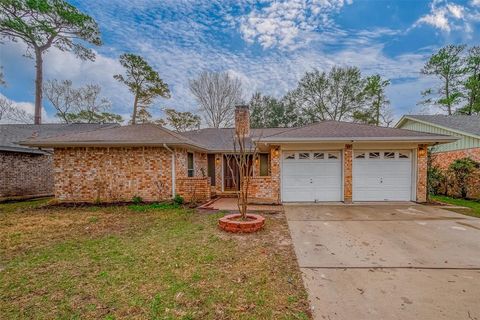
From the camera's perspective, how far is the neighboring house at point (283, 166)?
8312 millimetres

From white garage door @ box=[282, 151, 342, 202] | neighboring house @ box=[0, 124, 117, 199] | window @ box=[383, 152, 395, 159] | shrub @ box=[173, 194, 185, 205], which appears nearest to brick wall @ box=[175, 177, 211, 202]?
shrub @ box=[173, 194, 185, 205]

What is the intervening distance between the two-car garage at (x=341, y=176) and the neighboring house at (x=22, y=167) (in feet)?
38.0

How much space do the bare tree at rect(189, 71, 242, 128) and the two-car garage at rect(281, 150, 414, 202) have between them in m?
12.9

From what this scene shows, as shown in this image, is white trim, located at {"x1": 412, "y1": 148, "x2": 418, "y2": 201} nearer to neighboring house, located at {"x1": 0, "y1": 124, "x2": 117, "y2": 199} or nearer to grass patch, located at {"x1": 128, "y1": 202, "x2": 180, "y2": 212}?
grass patch, located at {"x1": 128, "y1": 202, "x2": 180, "y2": 212}

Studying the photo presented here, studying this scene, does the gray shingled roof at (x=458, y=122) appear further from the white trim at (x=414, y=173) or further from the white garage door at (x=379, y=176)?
the white garage door at (x=379, y=176)

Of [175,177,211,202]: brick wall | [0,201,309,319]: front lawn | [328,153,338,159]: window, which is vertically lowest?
[0,201,309,319]: front lawn

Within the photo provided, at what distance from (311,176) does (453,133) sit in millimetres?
8580

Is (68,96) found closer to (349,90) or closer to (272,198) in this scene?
(272,198)

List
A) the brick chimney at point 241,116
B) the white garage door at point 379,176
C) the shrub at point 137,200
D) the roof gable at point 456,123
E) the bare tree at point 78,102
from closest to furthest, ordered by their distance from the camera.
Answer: the white garage door at point 379,176 → the shrub at point 137,200 → the roof gable at point 456,123 → the brick chimney at point 241,116 → the bare tree at point 78,102

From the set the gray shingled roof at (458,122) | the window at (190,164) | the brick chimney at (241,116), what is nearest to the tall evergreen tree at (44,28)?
the brick chimney at (241,116)

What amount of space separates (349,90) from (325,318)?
24.5 meters

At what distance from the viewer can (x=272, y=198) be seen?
848cm

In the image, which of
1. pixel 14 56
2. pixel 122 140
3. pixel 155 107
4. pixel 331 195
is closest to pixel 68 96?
pixel 14 56

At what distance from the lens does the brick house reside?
993 cm
